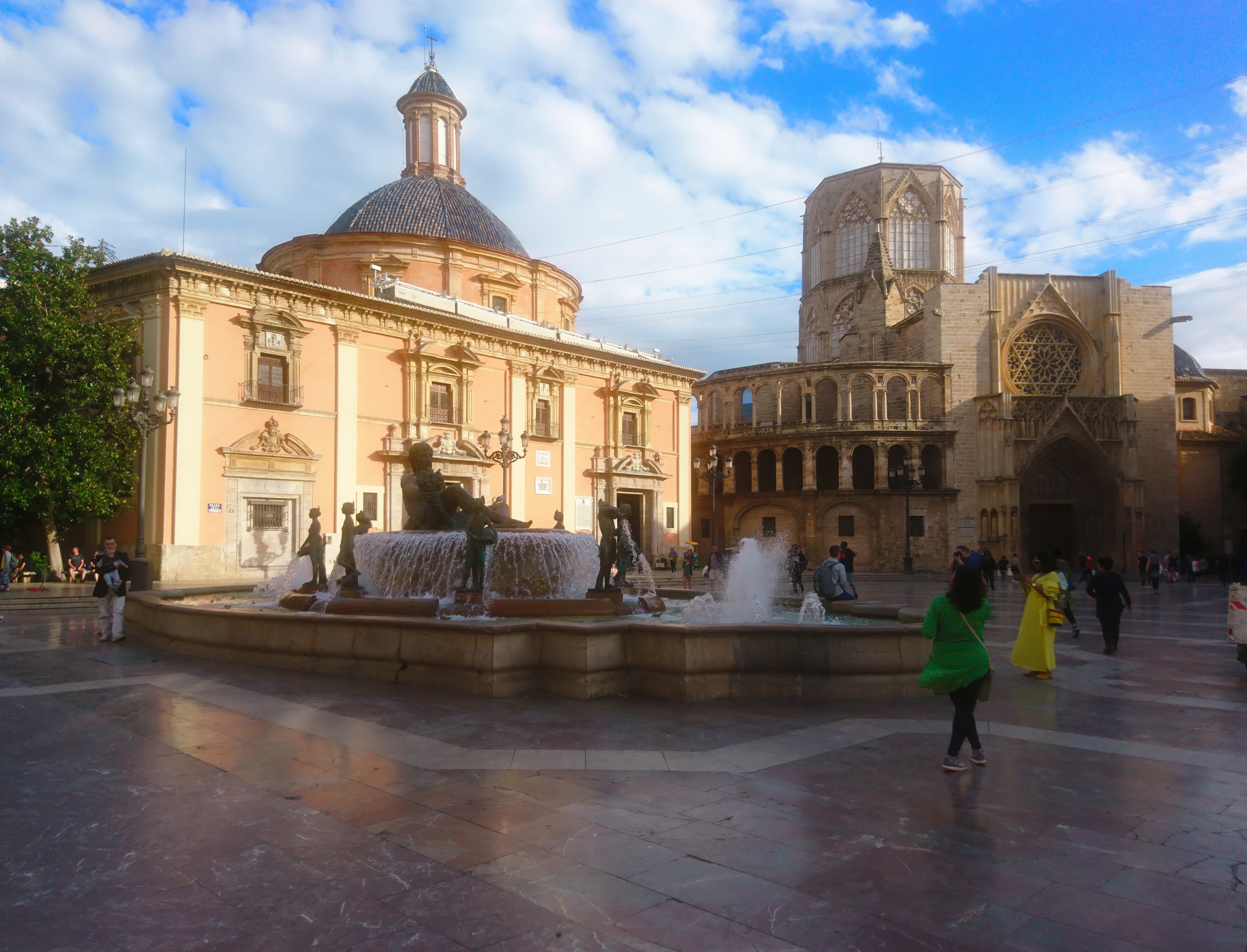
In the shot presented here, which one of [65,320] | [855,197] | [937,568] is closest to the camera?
[65,320]

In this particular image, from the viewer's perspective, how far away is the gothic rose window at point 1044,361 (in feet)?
137

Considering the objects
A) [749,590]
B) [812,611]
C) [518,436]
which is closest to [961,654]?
[812,611]

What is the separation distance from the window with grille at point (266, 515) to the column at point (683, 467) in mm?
16259

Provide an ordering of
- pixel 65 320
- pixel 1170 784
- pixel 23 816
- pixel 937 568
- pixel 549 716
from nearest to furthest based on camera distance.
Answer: pixel 23 816 → pixel 1170 784 → pixel 549 716 → pixel 65 320 → pixel 937 568

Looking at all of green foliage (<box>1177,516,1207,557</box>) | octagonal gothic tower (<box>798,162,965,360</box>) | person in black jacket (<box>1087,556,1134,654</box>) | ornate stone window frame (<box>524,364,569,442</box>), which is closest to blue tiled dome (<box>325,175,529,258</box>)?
ornate stone window frame (<box>524,364,569,442</box>)

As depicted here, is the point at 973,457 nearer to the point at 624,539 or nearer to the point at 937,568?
the point at 937,568

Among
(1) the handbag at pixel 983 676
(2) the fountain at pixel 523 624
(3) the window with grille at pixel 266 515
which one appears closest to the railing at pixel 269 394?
(3) the window with grille at pixel 266 515

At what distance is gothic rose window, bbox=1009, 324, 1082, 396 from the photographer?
4172cm

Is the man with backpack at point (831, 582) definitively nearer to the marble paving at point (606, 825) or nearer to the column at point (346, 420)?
the marble paving at point (606, 825)

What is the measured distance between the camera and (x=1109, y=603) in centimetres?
1088

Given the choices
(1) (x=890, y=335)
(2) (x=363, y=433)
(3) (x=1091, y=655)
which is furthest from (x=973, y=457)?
(3) (x=1091, y=655)

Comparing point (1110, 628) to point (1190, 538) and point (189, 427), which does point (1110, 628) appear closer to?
point (189, 427)

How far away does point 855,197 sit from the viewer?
49.7 m

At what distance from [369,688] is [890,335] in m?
42.6
